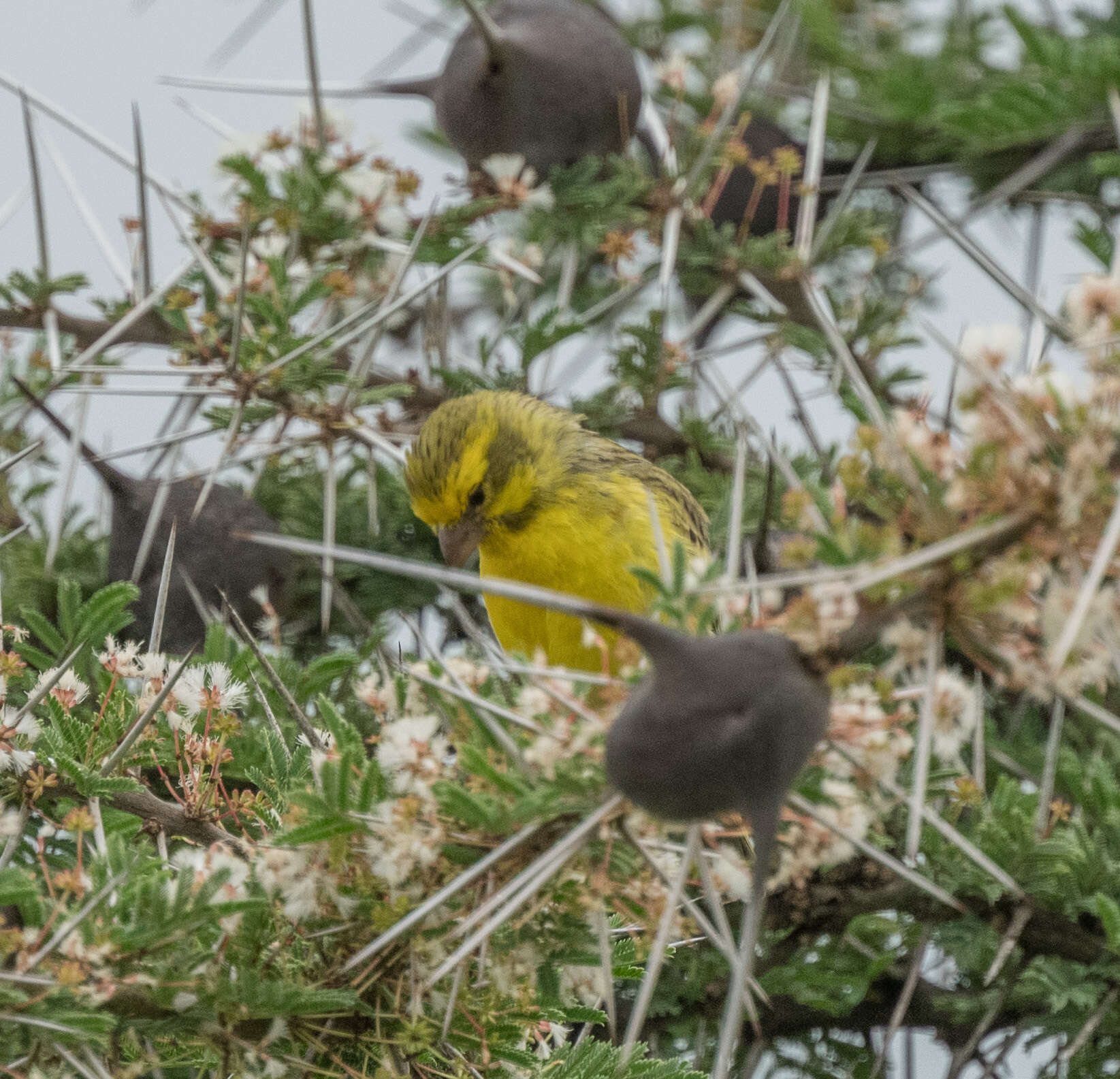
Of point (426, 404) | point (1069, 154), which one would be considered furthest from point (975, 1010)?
point (1069, 154)

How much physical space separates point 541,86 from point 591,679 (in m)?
2.05

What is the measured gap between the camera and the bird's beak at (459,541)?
10.3 ft

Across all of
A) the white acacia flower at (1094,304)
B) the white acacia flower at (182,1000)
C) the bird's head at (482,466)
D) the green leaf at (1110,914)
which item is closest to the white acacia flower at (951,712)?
the white acacia flower at (1094,304)

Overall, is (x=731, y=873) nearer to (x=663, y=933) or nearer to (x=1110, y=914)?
(x=663, y=933)

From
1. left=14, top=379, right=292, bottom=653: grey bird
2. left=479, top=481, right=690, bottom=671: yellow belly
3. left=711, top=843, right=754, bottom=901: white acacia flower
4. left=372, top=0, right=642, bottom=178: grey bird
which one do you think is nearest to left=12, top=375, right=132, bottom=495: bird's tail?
left=14, top=379, right=292, bottom=653: grey bird

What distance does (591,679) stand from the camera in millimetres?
1134

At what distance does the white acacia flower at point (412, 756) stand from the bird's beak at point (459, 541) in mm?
1882

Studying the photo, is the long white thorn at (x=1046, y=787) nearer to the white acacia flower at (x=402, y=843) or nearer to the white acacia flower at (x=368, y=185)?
the white acacia flower at (x=402, y=843)

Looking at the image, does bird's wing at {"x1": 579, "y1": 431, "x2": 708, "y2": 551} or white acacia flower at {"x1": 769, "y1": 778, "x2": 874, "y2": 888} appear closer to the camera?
white acacia flower at {"x1": 769, "y1": 778, "x2": 874, "y2": 888}

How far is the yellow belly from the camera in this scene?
3023 mm

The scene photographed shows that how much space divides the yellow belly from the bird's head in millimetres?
74

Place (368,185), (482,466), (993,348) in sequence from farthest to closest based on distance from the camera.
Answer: (482,466), (368,185), (993,348)

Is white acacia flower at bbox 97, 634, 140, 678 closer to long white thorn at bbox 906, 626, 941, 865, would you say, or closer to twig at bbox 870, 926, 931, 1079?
long white thorn at bbox 906, 626, 941, 865

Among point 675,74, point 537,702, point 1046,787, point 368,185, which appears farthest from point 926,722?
point 675,74
